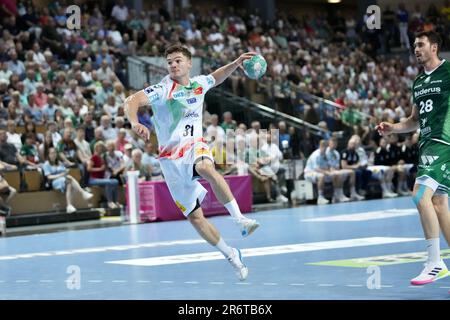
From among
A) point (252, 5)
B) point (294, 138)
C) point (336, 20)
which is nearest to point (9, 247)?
point (294, 138)

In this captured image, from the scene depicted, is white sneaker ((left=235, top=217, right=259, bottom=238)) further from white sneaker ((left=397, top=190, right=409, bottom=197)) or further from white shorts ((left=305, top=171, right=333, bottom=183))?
white sneaker ((left=397, top=190, right=409, bottom=197))

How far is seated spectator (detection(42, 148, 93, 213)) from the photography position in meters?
19.7

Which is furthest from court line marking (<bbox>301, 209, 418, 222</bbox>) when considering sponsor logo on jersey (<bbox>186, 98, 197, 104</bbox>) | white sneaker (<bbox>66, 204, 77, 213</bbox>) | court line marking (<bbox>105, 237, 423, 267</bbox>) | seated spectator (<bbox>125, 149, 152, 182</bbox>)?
sponsor logo on jersey (<bbox>186, 98, 197, 104</bbox>)

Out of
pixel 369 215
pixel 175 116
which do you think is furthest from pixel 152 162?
pixel 175 116

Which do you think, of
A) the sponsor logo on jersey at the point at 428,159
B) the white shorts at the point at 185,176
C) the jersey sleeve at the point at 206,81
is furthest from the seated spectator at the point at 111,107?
the sponsor logo on jersey at the point at 428,159

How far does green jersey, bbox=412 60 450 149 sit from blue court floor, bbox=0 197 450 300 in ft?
4.56

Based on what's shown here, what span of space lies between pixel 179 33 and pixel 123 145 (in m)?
7.61

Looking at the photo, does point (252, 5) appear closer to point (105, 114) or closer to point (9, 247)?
point (105, 114)

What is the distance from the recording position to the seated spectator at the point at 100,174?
799 inches

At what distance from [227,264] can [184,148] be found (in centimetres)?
231

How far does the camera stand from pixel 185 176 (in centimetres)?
952

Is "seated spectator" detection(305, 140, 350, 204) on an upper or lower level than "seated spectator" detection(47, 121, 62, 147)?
lower

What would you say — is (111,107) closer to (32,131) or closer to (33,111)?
(33,111)
